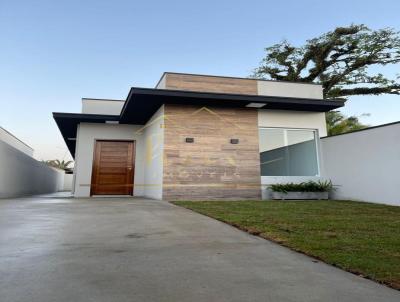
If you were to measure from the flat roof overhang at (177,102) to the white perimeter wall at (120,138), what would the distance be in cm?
37

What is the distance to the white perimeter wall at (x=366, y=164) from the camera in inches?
259

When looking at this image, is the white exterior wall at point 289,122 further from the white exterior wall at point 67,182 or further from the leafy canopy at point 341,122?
the white exterior wall at point 67,182

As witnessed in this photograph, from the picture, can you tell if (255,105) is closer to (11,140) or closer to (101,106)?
(101,106)

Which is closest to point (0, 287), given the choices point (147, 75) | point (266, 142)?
point (266, 142)

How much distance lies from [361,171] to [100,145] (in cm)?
851

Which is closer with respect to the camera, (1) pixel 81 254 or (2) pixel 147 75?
(1) pixel 81 254

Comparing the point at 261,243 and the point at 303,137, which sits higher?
the point at 303,137

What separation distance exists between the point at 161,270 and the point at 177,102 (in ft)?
21.1

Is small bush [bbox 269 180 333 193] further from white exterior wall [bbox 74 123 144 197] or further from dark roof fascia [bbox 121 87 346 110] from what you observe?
white exterior wall [bbox 74 123 144 197]

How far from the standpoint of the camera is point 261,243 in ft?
8.33

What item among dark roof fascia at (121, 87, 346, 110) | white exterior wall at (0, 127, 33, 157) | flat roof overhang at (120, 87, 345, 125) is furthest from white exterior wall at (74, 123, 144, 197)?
white exterior wall at (0, 127, 33, 157)

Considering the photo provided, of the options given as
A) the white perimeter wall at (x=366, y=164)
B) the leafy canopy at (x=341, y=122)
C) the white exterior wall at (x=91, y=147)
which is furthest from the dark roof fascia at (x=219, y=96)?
the leafy canopy at (x=341, y=122)

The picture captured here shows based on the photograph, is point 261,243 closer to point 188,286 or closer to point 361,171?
point 188,286

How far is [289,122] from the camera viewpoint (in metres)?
8.77
